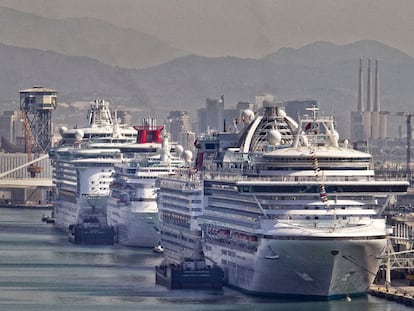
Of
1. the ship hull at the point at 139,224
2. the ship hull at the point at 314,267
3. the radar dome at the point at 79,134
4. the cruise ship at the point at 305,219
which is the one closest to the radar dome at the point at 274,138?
the cruise ship at the point at 305,219

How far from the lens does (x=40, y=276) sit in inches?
2761

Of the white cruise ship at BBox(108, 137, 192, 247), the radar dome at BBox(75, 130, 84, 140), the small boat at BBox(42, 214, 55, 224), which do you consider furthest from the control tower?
the white cruise ship at BBox(108, 137, 192, 247)

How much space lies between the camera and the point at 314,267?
58.2 metres

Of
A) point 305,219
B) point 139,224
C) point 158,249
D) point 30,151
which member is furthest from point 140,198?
point 30,151

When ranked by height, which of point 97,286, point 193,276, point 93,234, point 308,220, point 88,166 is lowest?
point 97,286

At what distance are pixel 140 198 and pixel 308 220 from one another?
2696 cm

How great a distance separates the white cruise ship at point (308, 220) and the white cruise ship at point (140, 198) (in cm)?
2165

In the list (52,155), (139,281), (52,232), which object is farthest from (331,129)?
(52,155)

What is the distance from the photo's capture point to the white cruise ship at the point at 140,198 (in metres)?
83.7

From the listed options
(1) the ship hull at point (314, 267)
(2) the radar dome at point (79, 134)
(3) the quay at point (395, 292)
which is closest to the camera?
(1) the ship hull at point (314, 267)

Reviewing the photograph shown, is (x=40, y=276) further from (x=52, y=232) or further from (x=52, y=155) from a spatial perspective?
(x=52, y=155)

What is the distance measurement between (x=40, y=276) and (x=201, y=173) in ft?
24.8

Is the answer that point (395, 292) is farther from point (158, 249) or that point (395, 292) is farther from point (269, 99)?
point (158, 249)

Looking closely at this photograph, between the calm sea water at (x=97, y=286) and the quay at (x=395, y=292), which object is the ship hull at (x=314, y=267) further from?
the quay at (x=395, y=292)
